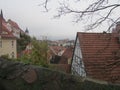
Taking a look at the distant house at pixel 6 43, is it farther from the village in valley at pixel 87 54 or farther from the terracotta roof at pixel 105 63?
the terracotta roof at pixel 105 63

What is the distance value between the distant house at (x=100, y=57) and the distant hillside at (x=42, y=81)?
78 centimetres

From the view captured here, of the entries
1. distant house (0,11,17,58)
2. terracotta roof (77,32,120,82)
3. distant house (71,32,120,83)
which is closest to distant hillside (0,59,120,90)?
distant house (71,32,120,83)

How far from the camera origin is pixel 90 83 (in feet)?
10.8

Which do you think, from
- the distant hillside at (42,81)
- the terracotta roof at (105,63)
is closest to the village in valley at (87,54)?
the terracotta roof at (105,63)

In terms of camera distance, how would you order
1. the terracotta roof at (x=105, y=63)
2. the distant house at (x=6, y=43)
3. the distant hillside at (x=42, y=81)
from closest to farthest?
the distant hillside at (x=42, y=81)
the terracotta roof at (x=105, y=63)
the distant house at (x=6, y=43)

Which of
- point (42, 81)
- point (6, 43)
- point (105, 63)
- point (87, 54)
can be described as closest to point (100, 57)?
point (105, 63)

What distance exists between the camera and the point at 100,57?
10.6m

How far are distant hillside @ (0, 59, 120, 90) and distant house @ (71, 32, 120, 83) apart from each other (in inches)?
30.9

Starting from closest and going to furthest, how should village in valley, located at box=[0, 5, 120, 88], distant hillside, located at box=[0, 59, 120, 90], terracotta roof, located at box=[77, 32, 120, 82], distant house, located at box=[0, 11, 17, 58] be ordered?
1. distant hillside, located at box=[0, 59, 120, 90]
2. terracotta roof, located at box=[77, 32, 120, 82]
3. village in valley, located at box=[0, 5, 120, 88]
4. distant house, located at box=[0, 11, 17, 58]

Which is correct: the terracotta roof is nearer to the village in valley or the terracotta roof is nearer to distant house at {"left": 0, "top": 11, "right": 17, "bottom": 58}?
the village in valley

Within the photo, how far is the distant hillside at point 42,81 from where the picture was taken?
3301mm

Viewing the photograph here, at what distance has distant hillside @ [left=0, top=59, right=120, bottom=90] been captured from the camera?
3.30 metres

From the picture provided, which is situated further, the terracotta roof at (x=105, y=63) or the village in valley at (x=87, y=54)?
the village in valley at (x=87, y=54)

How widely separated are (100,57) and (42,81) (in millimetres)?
7581
